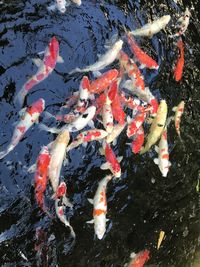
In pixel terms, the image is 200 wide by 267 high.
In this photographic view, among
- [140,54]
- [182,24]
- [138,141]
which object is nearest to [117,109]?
[138,141]

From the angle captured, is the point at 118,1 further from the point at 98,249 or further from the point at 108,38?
the point at 98,249

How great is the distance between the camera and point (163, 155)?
3781 mm

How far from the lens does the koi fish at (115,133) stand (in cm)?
348

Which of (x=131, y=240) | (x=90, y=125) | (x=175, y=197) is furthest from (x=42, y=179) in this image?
(x=175, y=197)

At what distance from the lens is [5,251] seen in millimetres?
3182

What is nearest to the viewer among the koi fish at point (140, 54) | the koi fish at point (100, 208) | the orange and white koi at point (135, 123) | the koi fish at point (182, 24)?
the koi fish at point (100, 208)

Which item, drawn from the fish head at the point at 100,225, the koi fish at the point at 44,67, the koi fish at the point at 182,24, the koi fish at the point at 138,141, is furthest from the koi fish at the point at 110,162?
the koi fish at the point at 182,24

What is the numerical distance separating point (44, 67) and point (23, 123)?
1.23 ft

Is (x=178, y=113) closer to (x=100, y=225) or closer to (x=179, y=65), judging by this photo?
(x=179, y=65)

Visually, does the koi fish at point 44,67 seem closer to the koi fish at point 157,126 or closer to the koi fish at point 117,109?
the koi fish at point 117,109

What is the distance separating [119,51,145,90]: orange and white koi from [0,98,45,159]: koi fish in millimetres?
697

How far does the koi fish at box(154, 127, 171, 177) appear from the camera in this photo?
12.4 feet

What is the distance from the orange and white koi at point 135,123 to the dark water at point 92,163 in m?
0.07

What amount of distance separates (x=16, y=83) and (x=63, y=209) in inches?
31.2
